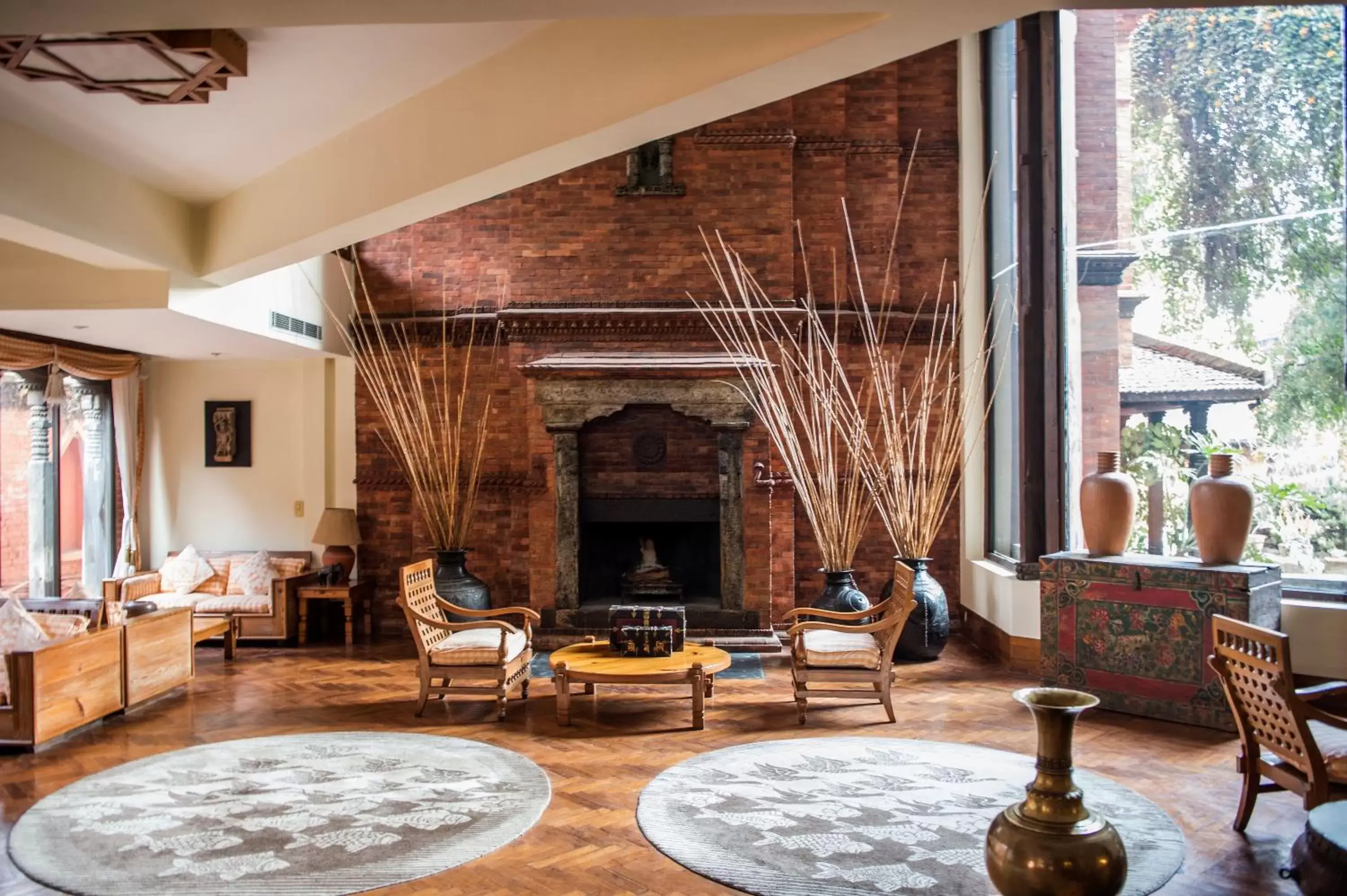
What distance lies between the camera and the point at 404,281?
8.10m

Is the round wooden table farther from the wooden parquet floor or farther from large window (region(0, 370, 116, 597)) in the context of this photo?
large window (region(0, 370, 116, 597))

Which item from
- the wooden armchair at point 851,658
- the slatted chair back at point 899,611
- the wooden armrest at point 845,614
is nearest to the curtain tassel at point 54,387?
the wooden armrest at point 845,614

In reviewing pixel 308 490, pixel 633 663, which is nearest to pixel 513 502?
pixel 308 490

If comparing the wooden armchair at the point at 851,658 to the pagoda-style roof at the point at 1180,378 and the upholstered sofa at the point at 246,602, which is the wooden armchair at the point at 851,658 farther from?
the upholstered sofa at the point at 246,602

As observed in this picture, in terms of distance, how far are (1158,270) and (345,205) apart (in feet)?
15.3

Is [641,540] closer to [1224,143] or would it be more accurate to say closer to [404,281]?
[404,281]

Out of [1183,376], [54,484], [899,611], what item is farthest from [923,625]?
[54,484]

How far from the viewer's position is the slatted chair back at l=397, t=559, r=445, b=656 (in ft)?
18.0

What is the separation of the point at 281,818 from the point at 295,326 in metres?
4.22

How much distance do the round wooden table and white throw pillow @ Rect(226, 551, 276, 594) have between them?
3413 mm

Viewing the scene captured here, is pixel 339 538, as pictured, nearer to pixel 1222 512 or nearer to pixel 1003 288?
pixel 1003 288

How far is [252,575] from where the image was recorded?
7.85 metres

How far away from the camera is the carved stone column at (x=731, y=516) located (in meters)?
7.45

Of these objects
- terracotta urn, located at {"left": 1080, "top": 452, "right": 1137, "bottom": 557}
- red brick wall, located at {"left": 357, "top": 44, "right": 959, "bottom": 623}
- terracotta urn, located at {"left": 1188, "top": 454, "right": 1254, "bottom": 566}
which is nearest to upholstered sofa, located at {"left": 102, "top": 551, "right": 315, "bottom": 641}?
red brick wall, located at {"left": 357, "top": 44, "right": 959, "bottom": 623}
